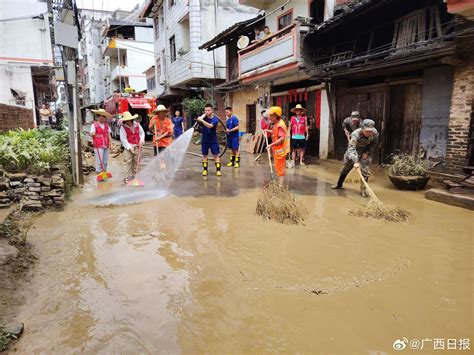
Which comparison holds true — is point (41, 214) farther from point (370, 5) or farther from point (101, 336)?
point (370, 5)

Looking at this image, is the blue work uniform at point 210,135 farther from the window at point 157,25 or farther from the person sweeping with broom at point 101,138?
the window at point 157,25

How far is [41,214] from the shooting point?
5.54m

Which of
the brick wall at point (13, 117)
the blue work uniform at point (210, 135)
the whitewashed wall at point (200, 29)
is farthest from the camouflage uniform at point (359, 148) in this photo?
the whitewashed wall at point (200, 29)

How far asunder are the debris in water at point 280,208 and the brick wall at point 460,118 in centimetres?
405

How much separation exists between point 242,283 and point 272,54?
10.7 m

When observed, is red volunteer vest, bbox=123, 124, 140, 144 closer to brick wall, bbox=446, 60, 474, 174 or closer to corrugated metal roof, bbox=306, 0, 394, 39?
corrugated metal roof, bbox=306, 0, 394, 39

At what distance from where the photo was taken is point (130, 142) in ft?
26.2

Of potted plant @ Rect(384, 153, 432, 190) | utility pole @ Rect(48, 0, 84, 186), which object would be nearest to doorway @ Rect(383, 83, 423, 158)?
potted plant @ Rect(384, 153, 432, 190)

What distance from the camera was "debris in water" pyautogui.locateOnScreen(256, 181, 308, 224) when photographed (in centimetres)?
509

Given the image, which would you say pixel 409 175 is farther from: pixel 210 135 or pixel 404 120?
pixel 210 135

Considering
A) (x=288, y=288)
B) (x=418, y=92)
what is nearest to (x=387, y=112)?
(x=418, y=92)

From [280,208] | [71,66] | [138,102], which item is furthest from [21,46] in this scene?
[280,208]

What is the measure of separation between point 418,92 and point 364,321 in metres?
7.64

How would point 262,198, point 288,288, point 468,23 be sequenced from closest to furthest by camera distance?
point 288,288, point 262,198, point 468,23
